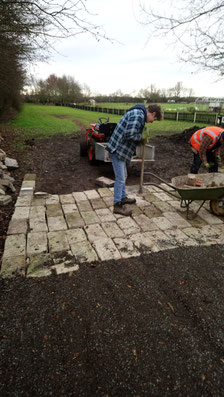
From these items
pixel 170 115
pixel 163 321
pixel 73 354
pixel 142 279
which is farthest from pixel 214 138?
pixel 170 115

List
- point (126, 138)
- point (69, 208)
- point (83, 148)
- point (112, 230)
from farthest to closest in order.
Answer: point (83, 148), point (69, 208), point (112, 230), point (126, 138)

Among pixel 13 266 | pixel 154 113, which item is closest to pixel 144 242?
pixel 13 266

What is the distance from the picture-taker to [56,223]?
3.94 meters

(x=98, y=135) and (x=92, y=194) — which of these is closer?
(x=92, y=194)

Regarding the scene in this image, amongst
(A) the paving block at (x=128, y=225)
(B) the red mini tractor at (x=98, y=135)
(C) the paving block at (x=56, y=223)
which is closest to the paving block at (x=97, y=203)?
(A) the paving block at (x=128, y=225)

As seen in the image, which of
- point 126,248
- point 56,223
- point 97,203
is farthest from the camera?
point 97,203

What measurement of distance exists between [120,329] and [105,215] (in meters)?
2.37

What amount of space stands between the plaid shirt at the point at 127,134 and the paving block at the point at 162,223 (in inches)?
48.6

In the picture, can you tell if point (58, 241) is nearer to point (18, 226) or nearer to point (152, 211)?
point (18, 226)

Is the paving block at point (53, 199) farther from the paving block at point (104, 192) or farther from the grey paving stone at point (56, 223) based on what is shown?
the paving block at point (104, 192)

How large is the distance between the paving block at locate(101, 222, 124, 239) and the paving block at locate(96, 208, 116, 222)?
156 mm

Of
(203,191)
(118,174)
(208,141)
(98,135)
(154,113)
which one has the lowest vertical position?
(203,191)

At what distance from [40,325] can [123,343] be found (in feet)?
2.70

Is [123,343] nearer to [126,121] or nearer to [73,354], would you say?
[73,354]
